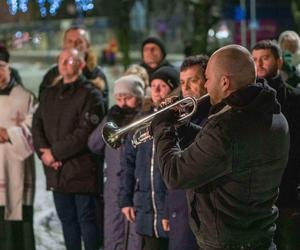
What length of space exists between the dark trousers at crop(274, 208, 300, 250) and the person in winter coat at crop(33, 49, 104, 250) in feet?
5.79

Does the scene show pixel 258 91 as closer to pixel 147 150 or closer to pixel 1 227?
pixel 147 150

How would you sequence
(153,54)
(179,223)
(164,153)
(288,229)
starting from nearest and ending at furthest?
(164,153) → (179,223) → (288,229) → (153,54)

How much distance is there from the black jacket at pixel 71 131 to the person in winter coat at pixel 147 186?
2.58 feet

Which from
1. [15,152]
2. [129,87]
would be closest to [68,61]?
[129,87]

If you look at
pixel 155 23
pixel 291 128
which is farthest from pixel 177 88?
pixel 155 23

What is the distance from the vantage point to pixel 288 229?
451 cm

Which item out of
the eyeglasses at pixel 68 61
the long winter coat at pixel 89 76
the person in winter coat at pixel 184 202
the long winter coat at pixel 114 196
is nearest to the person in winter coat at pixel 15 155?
the eyeglasses at pixel 68 61

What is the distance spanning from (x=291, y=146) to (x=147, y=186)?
3.37 feet

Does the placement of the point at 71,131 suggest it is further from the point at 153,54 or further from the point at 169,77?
the point at 153,54

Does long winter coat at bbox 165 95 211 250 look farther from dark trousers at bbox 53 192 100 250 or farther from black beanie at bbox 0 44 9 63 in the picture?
black beanie at bbox 0 44 9 63

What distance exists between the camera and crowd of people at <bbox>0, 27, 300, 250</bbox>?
Answer: 306cm

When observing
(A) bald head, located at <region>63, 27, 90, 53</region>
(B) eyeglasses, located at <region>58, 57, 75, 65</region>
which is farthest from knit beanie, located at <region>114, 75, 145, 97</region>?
(A) bald head, located at <region>63, 27, 90, 53</region>

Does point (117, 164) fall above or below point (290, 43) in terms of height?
below

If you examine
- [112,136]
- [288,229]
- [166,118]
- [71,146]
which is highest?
[166,118]
